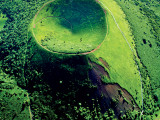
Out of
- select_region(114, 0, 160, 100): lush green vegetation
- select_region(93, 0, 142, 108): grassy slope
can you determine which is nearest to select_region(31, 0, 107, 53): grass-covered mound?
select_region(93, 0, 142, 108): grassy slope

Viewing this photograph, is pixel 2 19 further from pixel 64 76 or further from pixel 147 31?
pixel 147 31

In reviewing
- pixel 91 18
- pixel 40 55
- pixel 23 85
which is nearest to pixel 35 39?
pixel 40 55

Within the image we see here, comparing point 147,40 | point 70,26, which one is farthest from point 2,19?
point 147,40

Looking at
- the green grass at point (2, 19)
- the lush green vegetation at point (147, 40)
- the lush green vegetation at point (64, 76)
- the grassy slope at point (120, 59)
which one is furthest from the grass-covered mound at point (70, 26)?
the green grass at point (2, 19)

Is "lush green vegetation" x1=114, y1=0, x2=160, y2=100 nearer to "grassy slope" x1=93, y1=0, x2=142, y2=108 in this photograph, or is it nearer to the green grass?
"grassy slope" x1=93, y1=0, x2=142, y2=108

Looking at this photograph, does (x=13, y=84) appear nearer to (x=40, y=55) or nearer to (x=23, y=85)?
(x=23, y=85)
